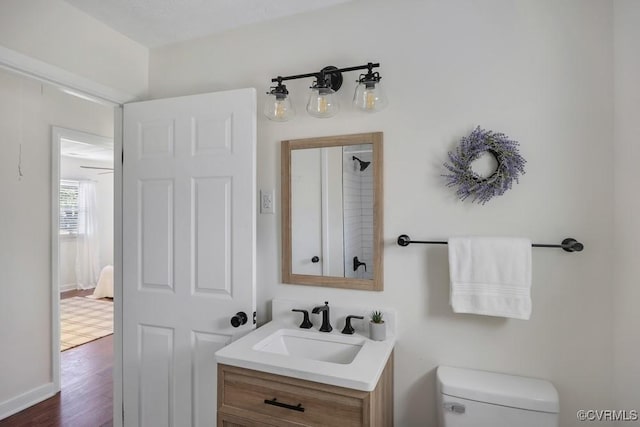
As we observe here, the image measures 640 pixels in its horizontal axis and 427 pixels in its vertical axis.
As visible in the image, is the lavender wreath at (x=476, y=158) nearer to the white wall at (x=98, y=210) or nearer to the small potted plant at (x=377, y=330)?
the small potted plant at (x=377, y=330)

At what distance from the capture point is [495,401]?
1297 millimetres

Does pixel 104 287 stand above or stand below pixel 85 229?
below

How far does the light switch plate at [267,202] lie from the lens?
1868 mm

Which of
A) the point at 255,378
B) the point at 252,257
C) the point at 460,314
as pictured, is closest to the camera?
the point at 255,378

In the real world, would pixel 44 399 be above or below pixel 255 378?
below

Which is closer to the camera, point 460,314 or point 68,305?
point 460,314

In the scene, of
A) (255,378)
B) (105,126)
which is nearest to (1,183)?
(105,126)

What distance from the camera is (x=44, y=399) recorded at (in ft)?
8.48

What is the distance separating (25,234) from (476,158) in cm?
307

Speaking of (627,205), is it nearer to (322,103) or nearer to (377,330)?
(377,330)

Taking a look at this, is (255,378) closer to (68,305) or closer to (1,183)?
(1,183)

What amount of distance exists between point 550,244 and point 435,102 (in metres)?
0.77

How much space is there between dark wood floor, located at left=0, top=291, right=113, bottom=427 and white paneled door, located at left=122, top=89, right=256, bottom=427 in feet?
2.30

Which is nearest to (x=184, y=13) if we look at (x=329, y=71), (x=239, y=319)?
(x=329, y=71)
